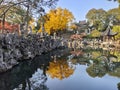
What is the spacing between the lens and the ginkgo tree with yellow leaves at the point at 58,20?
79062 millimetres

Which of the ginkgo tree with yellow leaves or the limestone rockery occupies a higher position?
the ginkgo tree with yellow leaves

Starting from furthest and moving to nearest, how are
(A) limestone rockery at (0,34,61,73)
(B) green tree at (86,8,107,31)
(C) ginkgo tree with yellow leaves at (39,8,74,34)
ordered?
(B) green tree at (86,8,107,31) < (C) ginkgo tree with yellow leaves at (39,8,74,34) < (A) limestone rockery at (0,34,61,73)

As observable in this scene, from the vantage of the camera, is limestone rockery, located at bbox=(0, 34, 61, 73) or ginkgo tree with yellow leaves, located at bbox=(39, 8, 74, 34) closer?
limestone rockery, located at bbox=(0, 34, 61, 73)

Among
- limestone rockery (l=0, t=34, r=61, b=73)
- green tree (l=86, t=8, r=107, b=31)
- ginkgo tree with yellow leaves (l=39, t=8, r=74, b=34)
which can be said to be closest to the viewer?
limestone rockery (l=0, t=34, r=61, b=73)

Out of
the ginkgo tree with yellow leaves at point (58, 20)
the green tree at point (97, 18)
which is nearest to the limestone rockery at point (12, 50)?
the ginkgo tree with yellow leaves at point (58, 20)

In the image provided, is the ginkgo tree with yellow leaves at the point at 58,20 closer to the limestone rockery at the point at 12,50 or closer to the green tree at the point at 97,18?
the green tree at the point at 97,18

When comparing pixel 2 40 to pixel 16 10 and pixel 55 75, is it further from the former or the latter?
pixel 16 10

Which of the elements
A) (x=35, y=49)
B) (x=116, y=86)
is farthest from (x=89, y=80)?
(x=35, y=49)

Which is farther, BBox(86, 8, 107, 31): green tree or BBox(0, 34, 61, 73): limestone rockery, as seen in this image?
BBox(86, 8, 107, 31): green tree

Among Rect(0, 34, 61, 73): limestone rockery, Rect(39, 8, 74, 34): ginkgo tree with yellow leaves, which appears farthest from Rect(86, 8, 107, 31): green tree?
Rect(0, 34, 61, 73): limestone rockery

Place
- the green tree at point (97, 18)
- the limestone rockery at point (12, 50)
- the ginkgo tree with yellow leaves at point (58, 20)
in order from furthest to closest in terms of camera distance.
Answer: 1. the green tree at point (97, 18)
2. the ginkgo tree with yellow leaves at point (58, 20)
3. the limestone rockery at point (12, 50)

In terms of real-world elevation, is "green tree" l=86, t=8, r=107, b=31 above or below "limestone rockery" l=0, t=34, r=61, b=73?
above

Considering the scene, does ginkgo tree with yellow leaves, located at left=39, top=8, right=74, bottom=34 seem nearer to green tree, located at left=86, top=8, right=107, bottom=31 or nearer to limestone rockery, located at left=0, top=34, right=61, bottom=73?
green tree, located at left=86, top=8, right=107, bottom=31

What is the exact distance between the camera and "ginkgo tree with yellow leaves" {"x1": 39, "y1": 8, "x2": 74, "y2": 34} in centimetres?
7906
